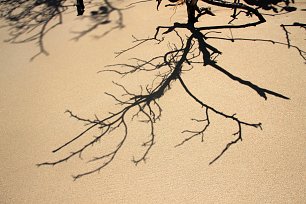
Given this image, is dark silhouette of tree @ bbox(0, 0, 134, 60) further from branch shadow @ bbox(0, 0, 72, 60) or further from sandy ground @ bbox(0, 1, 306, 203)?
sandy ground @ bbox(0, 1, 306, 203)

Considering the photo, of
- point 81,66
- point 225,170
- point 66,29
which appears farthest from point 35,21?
point 225,170

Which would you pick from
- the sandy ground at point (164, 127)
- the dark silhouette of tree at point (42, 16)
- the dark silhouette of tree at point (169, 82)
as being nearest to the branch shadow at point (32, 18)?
the dark silhouette of tree at point (42, 16)

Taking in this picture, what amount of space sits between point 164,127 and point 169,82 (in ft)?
2.10

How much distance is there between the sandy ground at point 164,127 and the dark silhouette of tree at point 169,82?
0.06m

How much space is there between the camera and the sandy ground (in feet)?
6.97

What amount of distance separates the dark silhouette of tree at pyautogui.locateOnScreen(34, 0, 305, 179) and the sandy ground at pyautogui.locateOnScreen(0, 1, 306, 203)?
0.20 feet

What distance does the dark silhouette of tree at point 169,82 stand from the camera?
2.47 m

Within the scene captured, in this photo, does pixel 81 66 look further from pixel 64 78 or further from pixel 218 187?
pixel 218 187

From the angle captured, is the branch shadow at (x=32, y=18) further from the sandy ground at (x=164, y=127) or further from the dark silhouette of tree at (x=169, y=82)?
the dark silhouette of tree at (x=169, y=82)

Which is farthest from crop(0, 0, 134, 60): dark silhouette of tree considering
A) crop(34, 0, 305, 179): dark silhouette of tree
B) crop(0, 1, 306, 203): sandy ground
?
crop(34, 0, 305, 179): dark silhouette of tree

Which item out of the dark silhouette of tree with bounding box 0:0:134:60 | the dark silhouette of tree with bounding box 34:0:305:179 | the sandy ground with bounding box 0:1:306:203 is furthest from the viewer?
the dark silhouette of tree with bounding box 0:0:134:60

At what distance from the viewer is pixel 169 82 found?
119 inches

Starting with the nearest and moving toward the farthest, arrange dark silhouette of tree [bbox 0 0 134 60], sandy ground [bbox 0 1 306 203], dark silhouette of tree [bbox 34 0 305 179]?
1. sandy ground [bbox 0 1 306 203]
2. dark silhouette of tree [bbox 34 0 305 179]
3. dark silhouette of tree [bbox 0 0 134 60]

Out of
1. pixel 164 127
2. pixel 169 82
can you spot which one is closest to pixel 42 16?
pixel 169 82
